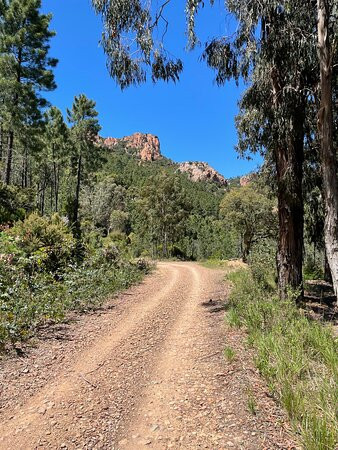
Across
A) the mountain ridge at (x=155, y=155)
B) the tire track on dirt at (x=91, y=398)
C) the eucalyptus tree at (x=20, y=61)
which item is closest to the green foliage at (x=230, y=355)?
the tire track on dirt at (x=91, y=398)

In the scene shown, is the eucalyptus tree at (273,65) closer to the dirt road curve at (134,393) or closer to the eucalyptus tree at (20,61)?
the dirt road curve at (134,393)

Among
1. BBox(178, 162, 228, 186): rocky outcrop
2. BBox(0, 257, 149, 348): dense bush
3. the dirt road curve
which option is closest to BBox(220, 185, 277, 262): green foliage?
BBox(0, 257, 149, 348): dense bush

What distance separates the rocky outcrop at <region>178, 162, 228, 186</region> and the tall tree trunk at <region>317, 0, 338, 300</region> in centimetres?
13726

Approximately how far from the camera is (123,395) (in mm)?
3510

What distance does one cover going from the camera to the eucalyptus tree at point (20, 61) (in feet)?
52.2

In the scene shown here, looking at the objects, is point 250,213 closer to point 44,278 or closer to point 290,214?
point 290,214

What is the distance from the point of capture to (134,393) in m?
3.55

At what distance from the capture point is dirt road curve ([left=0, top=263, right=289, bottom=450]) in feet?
9.04

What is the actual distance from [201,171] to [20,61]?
455 ft

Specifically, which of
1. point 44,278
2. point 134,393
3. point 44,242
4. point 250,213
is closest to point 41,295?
point 44,278

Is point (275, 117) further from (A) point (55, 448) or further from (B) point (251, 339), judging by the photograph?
(A) point (55, 448)

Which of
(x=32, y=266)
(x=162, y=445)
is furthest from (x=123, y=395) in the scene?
(x=32, y=266)

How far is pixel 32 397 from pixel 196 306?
16.8 ft

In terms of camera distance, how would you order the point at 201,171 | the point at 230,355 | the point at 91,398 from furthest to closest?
the point at 201,171 → the point at 230,355 → the point at 91,398
